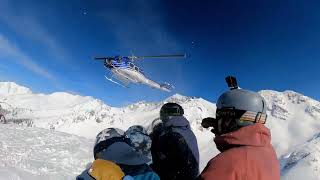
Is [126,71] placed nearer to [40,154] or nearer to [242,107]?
[40,154]

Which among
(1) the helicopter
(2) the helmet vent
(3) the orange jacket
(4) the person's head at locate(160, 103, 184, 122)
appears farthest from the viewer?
(1) the helicopter

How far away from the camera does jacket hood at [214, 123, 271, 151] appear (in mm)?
3182

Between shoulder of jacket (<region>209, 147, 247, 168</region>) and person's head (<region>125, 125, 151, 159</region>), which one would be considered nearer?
shoulder of jacket (<region>209, 147, 247, 168</region>)

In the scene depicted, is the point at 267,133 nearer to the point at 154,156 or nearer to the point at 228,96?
the point at 228,96

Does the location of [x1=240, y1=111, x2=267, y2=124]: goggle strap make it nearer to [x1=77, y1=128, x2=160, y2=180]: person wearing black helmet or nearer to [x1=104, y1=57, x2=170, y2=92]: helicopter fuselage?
[x1=77, y1=128, x2=160, y2=180]: person wearing black helmet

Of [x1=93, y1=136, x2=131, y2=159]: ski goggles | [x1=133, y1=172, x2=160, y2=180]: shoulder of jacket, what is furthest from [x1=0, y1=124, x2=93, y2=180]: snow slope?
[x1=133, y1=172, x2=160, y2=180]: shoulder of jacket

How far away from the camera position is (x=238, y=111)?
332cm

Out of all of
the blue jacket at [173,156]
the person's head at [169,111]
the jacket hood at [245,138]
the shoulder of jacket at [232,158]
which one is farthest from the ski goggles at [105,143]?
the person's head at [169,111]

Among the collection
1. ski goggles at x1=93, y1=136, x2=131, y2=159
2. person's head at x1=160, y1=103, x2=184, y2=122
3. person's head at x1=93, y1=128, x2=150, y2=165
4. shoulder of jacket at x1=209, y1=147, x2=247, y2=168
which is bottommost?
shoulder of jacket at x1=209, y1=147, x2=247, y2=168

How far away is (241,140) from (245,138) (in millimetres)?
37

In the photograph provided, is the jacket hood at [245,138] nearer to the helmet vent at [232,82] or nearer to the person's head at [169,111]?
the helmet vent at [232,82]

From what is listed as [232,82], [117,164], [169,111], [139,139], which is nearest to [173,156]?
[139,139]

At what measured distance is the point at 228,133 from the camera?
3.24 metres

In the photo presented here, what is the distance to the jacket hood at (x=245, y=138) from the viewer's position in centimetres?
318
